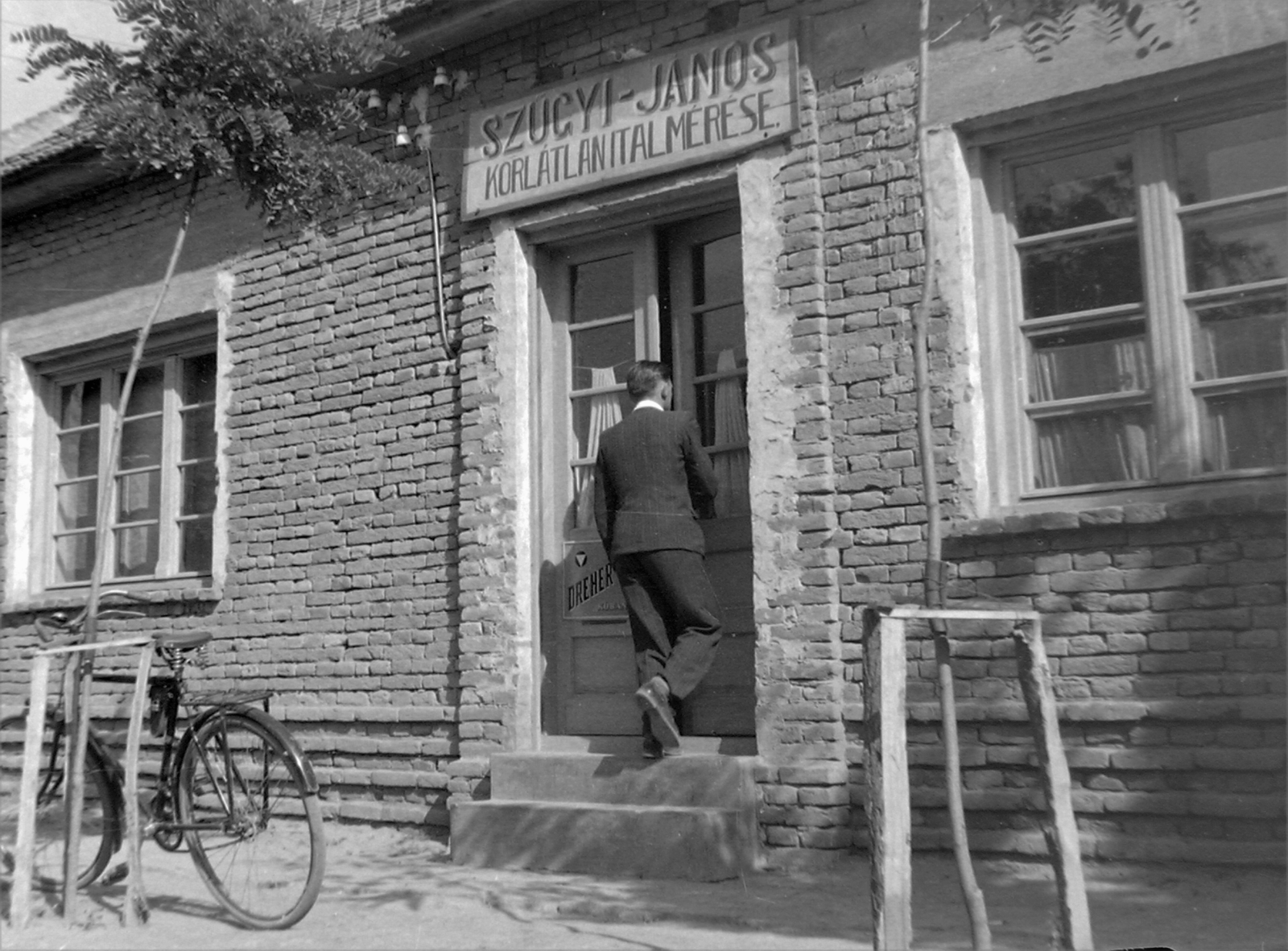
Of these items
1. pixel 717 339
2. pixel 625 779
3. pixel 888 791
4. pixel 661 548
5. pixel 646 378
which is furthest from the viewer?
pixel 717 339

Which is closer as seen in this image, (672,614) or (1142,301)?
(1142,301)

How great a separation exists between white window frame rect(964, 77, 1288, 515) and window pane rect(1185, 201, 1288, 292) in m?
0.05

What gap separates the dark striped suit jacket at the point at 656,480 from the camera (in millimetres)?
6301

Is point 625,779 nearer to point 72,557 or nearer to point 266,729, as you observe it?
point 266,729

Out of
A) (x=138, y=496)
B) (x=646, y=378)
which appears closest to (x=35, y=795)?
(x=646, y=378)

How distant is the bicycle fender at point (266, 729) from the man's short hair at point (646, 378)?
2249 mm

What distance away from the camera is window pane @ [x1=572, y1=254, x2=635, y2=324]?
23.8 ft

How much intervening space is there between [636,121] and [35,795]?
→ 403 centimetres

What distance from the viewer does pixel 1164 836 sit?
5199mm

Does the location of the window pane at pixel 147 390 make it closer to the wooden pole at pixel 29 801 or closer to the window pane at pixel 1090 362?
the wooden pole at pixel 29 801

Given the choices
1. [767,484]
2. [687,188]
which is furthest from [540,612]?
[687,188]

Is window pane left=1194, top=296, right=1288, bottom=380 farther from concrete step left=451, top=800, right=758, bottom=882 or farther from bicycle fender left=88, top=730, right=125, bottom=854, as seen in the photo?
bicycle fender left=88, top=730, right=125, bottom=854

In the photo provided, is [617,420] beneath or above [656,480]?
above

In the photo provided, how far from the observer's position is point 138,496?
9.45 meters
